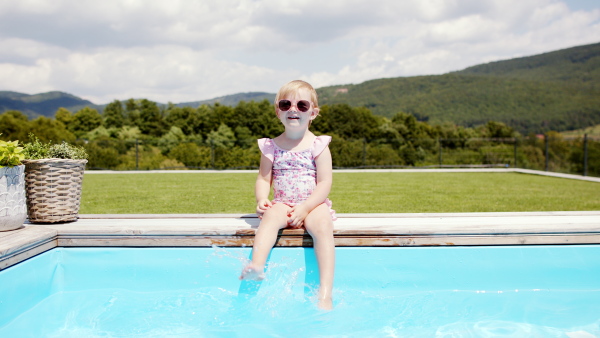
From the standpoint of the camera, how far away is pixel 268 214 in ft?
8.31

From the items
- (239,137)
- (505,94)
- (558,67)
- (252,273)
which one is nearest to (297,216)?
(252,273)

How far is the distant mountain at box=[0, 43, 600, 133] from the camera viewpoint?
198 feet

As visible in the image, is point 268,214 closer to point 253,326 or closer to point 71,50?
point 253,326

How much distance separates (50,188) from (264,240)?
1612 millimetres

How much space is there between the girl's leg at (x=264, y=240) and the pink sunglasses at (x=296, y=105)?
652mm

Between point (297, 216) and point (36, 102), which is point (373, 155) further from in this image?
point (36, 102)

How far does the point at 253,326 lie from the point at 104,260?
42.8 inches

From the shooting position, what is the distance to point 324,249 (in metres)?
2.38

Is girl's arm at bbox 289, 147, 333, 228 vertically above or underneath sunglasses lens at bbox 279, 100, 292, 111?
underneath

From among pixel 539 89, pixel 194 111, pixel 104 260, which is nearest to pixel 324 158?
pixel 104 260

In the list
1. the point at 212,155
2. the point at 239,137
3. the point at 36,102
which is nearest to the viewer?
the point at 212,155

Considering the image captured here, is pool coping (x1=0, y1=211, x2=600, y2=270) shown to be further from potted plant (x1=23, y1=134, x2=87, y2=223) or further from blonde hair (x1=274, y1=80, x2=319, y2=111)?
blonde hair (x1=274, y1=80, x2=319, y2=111)

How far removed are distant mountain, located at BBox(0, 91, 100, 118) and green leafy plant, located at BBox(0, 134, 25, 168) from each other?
15482 centimetres

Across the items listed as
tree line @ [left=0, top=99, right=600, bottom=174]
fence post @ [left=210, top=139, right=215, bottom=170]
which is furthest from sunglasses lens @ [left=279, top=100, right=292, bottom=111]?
fence post @ [left=210, top=139, right=215, bottom=170]
